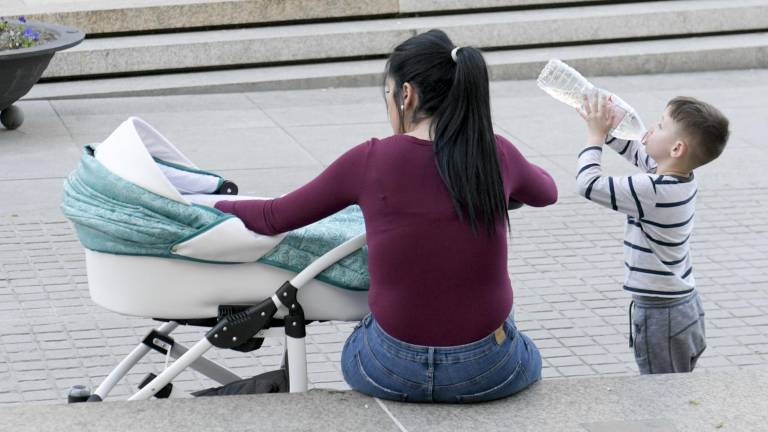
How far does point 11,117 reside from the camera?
9359mm

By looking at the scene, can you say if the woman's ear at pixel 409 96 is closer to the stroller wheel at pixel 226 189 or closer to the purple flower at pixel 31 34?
the stroller wheel at pixel 226 189

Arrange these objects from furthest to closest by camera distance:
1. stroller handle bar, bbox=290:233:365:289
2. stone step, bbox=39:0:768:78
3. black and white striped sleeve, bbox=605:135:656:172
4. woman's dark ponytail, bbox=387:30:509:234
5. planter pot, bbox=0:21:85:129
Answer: stone step, bbox=39:0:768:78, planter pot, bbox=0:21:85:129, black and white striped sleeve, bbox=605:135:656:172, stroller handle bar, bbox=290:233:365:289, woman's dark ponytail, bbox=387:30:509:234

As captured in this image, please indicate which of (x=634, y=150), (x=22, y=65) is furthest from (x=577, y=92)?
(x=22, y=65)

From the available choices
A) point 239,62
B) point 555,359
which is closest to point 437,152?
point 555,359

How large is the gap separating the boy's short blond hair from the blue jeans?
33.1 inches

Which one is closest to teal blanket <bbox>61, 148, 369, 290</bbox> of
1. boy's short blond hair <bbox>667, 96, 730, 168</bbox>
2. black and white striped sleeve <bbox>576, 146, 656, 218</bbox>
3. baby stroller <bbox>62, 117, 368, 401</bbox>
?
baby stroller <bbox>62, 117, 368, 401</bbox>

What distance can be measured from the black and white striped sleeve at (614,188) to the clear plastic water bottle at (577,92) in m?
0.17

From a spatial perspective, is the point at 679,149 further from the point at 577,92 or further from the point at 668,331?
the point at 668,331

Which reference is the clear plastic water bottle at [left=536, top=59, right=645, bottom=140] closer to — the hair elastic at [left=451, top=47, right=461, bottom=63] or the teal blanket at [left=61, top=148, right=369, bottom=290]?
the hair elastic at [left=451, top=47, right=461, bottom=63]

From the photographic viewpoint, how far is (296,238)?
12.3 feet

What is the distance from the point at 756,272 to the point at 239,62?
5.83 m

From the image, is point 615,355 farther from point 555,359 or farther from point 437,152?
point 437,152

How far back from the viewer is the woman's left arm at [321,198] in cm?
356

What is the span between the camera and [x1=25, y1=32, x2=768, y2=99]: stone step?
1066 cm
